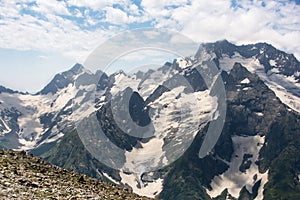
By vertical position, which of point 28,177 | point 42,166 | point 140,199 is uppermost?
point 28,177

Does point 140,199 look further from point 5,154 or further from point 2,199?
point 2,199

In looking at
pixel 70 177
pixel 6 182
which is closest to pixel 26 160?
pixel 70 177

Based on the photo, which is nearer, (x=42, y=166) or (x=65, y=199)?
(x=65, y=199)

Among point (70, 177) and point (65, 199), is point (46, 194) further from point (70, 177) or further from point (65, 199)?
point (70, 177)

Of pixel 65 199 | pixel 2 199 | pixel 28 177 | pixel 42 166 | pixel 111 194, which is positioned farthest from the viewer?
pixel 42 166

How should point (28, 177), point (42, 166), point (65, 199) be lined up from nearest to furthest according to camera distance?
point (65, 199) → point (28, 177) → point (42, 166)

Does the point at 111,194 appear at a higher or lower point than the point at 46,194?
lower
